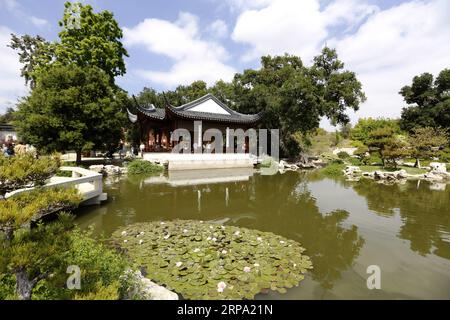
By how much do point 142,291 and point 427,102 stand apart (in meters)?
34.0

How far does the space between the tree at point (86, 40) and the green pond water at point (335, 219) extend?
35.1ft

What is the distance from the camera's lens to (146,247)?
4371 millimetres

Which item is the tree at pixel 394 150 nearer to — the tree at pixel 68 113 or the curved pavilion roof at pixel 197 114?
the curved pavilion roof at pixel 197 114

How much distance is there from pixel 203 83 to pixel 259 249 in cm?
3120

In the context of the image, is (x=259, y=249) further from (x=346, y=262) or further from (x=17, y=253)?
(x=17, y=253)

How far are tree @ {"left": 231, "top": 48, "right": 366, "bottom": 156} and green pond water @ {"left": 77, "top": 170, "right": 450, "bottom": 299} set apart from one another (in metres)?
10.8

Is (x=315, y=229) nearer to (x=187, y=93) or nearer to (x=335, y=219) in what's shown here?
(x=335, y=219)

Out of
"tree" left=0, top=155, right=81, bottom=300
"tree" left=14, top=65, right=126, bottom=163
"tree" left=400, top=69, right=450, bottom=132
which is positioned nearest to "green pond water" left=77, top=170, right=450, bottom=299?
"tree" left=0, top=155, right=81, bottom=300

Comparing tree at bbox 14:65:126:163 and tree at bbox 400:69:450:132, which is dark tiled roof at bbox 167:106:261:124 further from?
tree at bbox 400:69:450:132

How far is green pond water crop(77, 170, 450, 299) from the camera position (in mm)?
3449

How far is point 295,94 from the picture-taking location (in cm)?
2061
